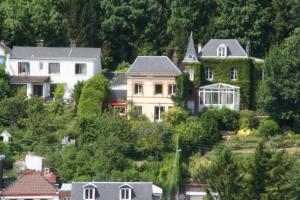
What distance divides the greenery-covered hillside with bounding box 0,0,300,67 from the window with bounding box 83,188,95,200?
63.7 feet

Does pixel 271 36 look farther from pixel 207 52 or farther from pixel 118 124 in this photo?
pixel 118 124

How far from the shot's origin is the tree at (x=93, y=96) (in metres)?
74.3

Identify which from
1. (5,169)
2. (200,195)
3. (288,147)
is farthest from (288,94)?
(5,169)

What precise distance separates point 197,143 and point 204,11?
15.6 metres

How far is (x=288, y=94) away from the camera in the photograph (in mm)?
73375

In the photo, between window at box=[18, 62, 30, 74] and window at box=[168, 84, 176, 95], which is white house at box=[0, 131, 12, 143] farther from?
window at box=[168, 84, 176, 95]

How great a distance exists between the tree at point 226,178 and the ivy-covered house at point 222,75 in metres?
14.8

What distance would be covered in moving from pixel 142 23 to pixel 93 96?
11.7m

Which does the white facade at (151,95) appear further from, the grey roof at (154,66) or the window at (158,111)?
the grey roof at (154,66)

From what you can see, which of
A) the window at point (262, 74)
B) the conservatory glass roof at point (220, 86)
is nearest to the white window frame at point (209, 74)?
the conservatory glass roof at point (220, 86)

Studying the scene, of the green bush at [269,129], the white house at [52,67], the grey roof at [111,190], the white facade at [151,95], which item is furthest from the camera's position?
the white house at [52,67]

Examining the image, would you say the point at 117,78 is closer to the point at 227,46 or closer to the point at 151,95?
the point at 151,95

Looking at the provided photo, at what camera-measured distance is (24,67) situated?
258 feet

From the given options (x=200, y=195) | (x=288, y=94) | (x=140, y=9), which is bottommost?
(x=200, y=195)
